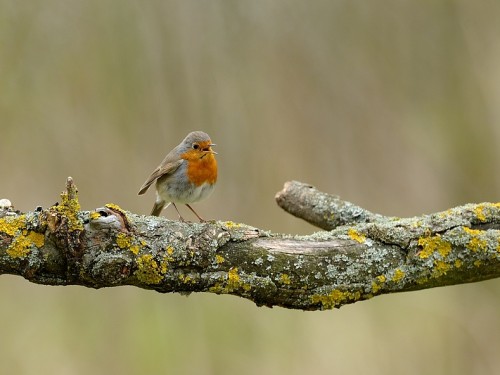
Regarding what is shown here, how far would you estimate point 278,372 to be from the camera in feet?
14.1

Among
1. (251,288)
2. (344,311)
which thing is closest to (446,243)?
(251,288)

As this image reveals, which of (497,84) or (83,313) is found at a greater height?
(497,84)

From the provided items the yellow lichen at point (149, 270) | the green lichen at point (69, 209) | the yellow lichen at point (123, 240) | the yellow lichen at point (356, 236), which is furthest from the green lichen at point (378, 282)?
the green lichen at point (69, 209)

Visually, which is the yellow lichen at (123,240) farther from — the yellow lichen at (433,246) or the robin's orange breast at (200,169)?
the robin's orange breast at (200,169)

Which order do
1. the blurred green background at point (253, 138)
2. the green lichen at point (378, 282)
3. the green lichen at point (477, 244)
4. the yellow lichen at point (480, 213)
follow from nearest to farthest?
the green lichen at point (378, 282), the green lichen at point (477, 244), the yellow lichen at point (480, 213), the blurred green background at point (253, 138)

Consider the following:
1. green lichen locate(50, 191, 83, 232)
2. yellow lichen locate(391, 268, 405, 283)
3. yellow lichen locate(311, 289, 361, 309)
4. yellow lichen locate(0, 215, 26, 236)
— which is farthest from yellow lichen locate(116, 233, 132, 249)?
yellow lichen locate(391, 268, 405, 283)

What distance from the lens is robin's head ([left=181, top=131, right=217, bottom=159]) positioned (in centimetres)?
357

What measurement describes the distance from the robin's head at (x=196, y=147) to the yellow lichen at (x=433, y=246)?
1498 millimetres

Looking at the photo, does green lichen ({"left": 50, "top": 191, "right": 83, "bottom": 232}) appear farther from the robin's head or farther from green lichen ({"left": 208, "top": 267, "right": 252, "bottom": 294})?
the robin's head

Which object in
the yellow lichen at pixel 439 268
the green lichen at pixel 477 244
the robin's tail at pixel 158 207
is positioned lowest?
the yellow lichen at pixel 439 268

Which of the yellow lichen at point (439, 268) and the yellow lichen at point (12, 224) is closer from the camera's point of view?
the yellow lichen at point (12, 224)

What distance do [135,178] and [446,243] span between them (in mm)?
2390

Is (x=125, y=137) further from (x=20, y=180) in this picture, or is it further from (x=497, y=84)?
(x=497, y=84)

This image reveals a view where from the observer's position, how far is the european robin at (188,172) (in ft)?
11.7
